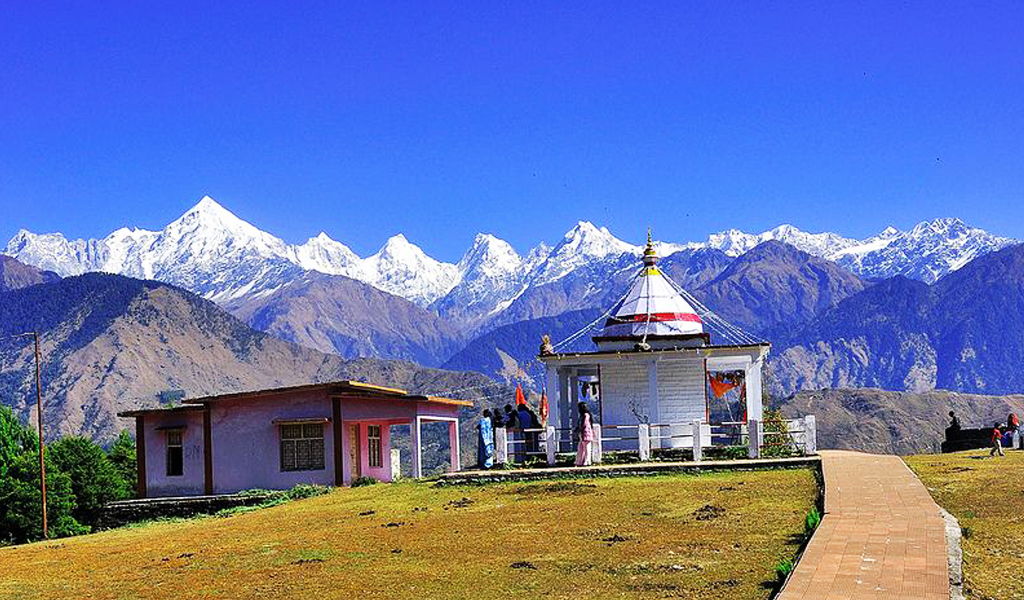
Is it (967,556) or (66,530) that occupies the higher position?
(967,556)

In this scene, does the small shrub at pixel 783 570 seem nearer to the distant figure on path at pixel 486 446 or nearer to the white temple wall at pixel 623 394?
the distant figure on path at pixel 486 446

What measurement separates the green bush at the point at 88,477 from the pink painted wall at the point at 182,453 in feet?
72.3

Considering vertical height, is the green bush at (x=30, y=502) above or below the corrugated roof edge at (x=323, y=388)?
below

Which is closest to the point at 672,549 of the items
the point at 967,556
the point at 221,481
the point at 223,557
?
the point at 967,556

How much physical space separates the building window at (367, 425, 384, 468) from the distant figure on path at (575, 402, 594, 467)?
14.3 m

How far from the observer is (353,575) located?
1919 cm

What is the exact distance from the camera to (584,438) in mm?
33156

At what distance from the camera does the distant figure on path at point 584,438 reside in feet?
108

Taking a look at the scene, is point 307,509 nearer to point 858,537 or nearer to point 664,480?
point 664,480

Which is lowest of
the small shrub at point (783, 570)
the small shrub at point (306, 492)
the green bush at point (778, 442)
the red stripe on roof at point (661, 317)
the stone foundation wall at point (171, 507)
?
the stone foundation wall at point (171, 507)

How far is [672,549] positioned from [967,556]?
4.24 meters

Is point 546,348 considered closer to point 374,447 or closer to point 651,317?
point 651,317

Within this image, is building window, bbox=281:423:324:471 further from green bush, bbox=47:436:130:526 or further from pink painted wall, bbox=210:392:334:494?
green bush, bbox=47:436:130:526

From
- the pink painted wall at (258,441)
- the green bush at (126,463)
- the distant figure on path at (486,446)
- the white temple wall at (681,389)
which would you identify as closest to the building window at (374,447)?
the pink painted wall at (258,441)
